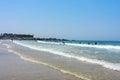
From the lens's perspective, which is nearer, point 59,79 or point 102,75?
point 59,79

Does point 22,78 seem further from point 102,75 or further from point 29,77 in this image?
point 102,75

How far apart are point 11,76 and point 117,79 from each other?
4.26 metres

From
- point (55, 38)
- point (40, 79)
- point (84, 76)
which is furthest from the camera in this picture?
point (55, 38)

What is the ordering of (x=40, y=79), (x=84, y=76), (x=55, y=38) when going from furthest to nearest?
(x=55, y=38) < (x=84, y=76) < (x=40, y=79)

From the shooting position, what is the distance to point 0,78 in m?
10.4

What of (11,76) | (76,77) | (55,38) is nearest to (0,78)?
(11,76)

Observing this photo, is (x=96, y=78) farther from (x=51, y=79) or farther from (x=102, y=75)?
(x=51, y=79)

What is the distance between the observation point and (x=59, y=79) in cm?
1035

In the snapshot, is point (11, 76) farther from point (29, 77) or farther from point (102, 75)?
point (102, 75)

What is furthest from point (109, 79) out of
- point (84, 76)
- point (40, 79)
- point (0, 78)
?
point (0, 78)

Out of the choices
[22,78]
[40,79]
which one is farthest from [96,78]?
[22,78]

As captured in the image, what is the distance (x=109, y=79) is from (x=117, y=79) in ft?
1.06

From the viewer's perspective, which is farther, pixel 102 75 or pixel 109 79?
pixel 102 75

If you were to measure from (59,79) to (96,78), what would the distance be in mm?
1506
